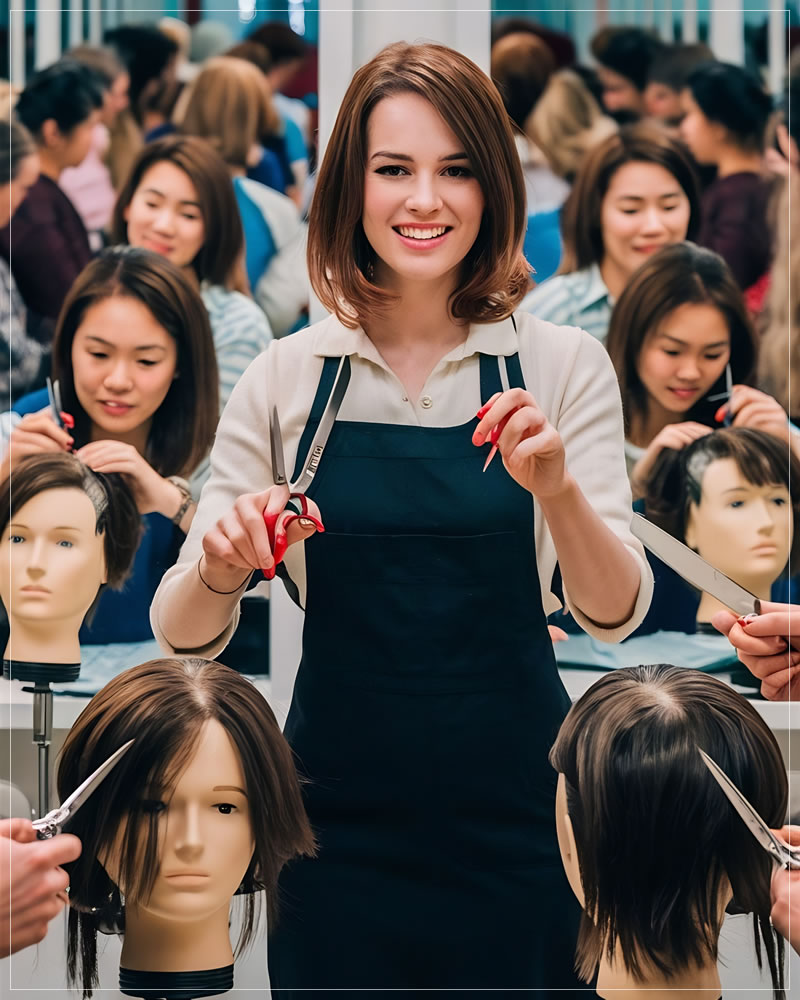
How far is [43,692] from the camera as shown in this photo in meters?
1.36

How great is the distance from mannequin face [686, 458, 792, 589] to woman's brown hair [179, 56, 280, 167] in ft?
2.30

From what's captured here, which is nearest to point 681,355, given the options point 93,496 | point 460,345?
point 460,345

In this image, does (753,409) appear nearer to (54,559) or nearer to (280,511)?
(280,511)

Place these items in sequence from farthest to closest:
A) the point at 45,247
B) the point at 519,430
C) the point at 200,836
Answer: the point at 45,247 → the point at 200,836 → the point at 519,430

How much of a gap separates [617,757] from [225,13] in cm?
100

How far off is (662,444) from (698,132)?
398mm

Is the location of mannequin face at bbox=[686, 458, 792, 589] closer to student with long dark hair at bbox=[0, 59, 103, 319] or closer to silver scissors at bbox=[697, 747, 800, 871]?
silver scissors at bbox=[697, 747, 800, 871]

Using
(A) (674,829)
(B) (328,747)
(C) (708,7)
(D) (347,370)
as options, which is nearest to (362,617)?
(B) (328,747)

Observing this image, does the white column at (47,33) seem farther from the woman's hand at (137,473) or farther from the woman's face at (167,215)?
the woman's hand at (137,473)

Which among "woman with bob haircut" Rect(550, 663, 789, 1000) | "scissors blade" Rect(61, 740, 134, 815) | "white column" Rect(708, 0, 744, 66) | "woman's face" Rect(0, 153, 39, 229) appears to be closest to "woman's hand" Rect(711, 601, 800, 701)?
"woman with bob haircut" Rect(550, 663, 789, 1000)

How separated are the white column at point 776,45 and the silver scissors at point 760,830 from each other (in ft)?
2.81

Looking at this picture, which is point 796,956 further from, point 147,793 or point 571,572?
point 147,793

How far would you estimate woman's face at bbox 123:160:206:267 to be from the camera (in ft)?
4.82

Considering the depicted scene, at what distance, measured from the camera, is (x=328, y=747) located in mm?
1255
